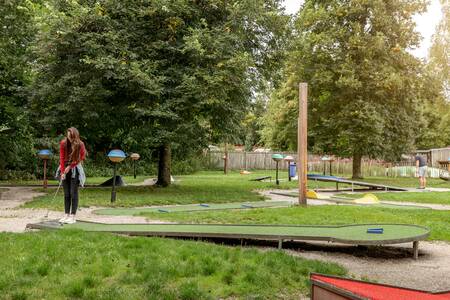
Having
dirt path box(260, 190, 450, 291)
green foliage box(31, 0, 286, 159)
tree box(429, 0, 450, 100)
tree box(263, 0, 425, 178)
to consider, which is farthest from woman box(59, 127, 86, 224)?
tree box(429, 0, 450, 100)

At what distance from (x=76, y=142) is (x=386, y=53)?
19.6 meters

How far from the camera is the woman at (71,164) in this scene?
25.0 ft

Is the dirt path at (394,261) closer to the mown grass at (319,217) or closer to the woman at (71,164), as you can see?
the mown grass at (319,217)

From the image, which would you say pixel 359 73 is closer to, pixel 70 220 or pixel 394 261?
pixel 394 261

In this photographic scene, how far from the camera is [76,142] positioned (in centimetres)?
763

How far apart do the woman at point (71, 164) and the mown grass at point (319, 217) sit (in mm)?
Answer: 1757

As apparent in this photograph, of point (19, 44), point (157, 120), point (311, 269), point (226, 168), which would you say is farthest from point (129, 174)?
point (311, 269)

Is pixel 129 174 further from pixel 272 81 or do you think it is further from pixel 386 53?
pixel 386 53

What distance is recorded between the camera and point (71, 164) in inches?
300

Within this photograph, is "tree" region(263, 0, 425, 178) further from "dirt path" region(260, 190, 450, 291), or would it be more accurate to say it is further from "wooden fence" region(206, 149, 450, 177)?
"dirt path" region(260, 190, 450, 291)

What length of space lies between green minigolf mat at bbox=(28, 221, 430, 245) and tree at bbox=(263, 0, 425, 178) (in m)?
16.3

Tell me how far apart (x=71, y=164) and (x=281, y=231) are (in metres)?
3.51

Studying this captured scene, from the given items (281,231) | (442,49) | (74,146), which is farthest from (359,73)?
(74,146)

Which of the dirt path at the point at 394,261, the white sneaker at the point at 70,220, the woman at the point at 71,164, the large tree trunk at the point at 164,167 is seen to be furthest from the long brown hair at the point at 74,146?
the large tree trunk at the point at 164,167
